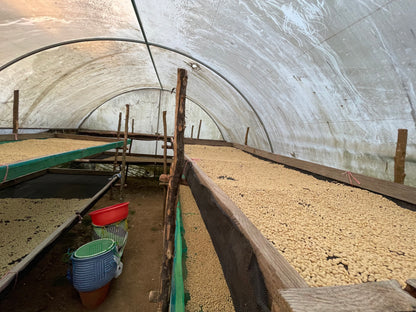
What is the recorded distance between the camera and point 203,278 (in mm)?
1854

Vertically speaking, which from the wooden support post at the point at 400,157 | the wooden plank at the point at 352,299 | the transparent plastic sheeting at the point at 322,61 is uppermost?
the transparent plastic sheeting at the point at 322,61

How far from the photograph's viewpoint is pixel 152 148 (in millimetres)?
Answer: 8953

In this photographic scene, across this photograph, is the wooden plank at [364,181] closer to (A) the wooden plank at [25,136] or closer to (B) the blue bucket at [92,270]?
(B) the blue bucket at [92,270]

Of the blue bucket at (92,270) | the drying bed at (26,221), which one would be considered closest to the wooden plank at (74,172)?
the drying bed at (26,221)

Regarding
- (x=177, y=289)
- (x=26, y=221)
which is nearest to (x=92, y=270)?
(x=177, y=289)

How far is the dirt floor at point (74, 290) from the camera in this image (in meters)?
2.16

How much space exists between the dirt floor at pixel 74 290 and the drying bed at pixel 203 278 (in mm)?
811

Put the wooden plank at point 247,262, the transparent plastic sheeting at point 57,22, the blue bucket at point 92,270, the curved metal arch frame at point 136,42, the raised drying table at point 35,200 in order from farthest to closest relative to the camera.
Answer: the curved metal arch frame at point 136,42, the transparent plastic sheeting at point 57,22, the blue bucket at point 92,270, the raised drying table at point 35,200, the wooden plank at point 247,262

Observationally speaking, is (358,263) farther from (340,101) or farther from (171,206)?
(340,101)

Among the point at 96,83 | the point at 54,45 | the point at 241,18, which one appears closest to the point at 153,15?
the point at 241,18

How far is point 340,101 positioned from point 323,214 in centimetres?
151

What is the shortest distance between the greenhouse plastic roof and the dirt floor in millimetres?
2998

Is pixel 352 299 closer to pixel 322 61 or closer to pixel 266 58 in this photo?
pixel 322 61

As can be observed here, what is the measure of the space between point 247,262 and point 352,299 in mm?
312
